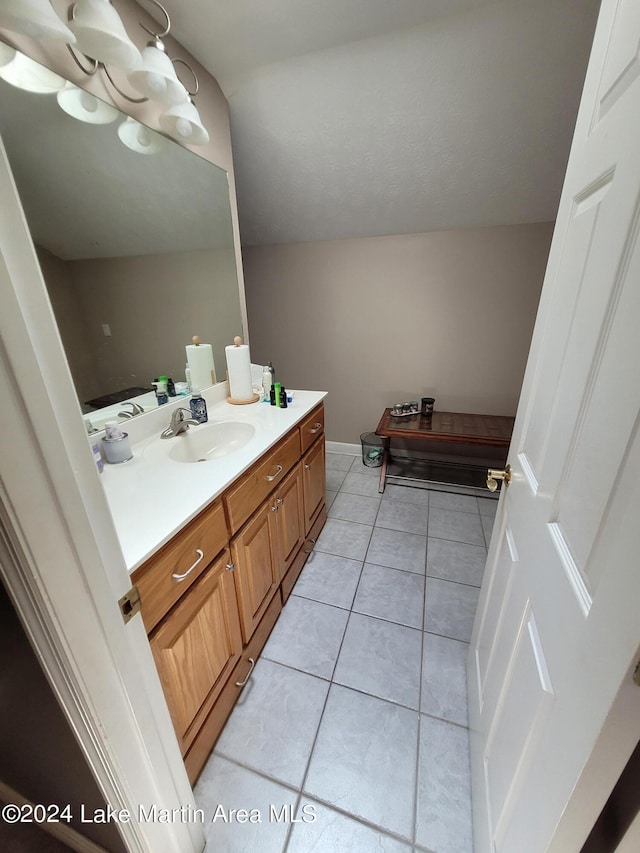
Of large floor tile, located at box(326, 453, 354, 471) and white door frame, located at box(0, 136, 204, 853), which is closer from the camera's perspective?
white door frame, located at box(0, 136, 204, 853)

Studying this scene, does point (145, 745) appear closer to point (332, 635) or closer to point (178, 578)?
point (178, 578)

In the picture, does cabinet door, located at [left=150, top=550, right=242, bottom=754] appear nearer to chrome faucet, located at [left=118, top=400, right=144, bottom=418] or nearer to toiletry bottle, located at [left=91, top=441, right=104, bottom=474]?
toiletry bottle, located at [left=91, top=441, right=104, bottom=474]

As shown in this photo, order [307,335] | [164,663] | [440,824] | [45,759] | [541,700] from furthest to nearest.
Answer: [307,335]
[440,824]
[164,663]
[45,759]
[541,700]

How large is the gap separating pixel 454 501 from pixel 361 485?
71 centimetres

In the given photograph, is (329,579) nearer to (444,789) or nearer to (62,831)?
(444,789)

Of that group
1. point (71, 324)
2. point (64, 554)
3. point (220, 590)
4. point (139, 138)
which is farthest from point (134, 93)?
point (220, 590)

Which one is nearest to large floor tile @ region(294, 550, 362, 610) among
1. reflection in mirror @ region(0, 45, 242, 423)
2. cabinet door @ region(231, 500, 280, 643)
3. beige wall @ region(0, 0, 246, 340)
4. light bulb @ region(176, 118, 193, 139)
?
cabinet door @ region(231, 500, 280, 643)

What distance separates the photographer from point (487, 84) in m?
1.36

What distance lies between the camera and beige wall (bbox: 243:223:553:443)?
7.61ft

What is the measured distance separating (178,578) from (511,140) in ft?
7.76

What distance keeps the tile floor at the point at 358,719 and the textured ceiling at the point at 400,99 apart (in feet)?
7.12

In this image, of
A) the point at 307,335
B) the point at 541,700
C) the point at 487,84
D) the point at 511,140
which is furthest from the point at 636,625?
the point at 307,335

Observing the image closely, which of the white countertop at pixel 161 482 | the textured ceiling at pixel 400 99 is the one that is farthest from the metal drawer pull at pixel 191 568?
the textured ceiling at pixel 400 99

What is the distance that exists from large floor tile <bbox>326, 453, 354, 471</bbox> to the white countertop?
1.45 meters
